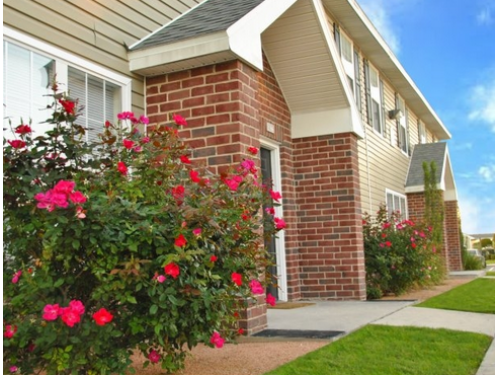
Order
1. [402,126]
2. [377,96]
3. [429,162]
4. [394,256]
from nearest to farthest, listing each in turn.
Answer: [394,256], [377,96], [402,126], [429,162]

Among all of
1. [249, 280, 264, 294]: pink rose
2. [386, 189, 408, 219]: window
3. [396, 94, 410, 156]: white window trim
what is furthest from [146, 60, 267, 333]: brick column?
[396, 94, 410, 156]: white window trim

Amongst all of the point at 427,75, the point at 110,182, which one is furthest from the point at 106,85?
the point at 427,75

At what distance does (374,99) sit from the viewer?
50.4 feet

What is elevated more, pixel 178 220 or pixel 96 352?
pixel 178 220

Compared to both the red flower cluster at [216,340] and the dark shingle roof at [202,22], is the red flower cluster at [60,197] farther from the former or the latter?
the dark shingle roof at [202,22]

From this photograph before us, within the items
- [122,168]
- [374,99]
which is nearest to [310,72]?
[122,168]

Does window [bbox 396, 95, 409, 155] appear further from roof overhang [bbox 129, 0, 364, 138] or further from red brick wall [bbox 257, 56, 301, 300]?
red brick wall [bbox 257, 56, 301, 300]

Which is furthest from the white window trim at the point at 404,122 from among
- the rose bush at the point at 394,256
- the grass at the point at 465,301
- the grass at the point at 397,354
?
the grass at the point at 397,354

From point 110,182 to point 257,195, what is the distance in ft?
3.66

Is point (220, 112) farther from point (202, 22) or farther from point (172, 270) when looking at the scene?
point (172, 270)

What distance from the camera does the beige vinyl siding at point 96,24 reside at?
210 inches

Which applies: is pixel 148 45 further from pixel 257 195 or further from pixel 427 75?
pixel 427 75

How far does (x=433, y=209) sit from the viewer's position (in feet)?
54.5

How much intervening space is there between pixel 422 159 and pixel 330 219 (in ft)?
37.9
